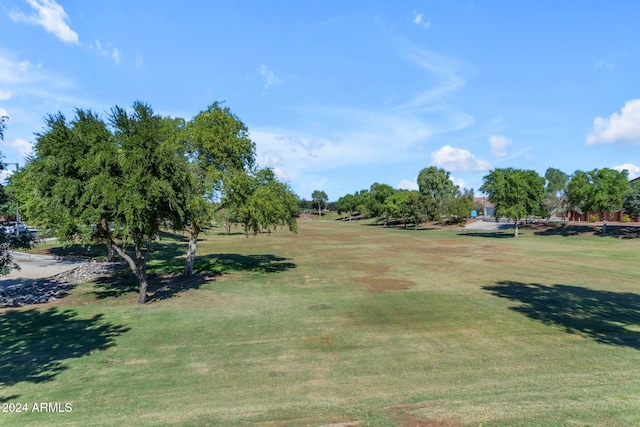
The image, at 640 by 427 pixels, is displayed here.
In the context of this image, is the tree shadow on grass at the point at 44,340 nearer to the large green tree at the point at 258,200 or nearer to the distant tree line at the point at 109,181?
the distant tree line at the point at 109,181

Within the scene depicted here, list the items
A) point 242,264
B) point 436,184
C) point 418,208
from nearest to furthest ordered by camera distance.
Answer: point 242,264
point 418,208
point 436,184

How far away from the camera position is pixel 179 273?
85.6 feet

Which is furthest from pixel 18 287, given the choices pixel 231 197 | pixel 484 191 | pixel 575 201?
pixel 575 201

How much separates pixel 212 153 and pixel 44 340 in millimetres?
13568

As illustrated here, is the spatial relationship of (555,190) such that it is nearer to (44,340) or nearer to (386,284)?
(386,284)

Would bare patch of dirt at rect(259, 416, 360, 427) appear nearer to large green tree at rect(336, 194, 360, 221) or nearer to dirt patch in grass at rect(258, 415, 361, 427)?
dirt patch in grass at rect(258, 415, 361, 427)

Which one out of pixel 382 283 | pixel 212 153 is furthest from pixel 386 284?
pixel 212 153

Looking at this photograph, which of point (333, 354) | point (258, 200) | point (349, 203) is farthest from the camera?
point (349, 203)

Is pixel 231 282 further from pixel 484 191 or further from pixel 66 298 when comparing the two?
pixel 484 191

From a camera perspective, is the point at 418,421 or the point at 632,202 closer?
the point at 418,421

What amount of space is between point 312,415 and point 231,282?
16486 millimetres

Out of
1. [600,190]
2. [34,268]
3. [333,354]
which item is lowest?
[333,354]

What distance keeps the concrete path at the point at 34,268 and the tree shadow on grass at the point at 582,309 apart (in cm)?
2767

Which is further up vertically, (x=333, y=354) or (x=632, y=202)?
(x=632, y=202)
